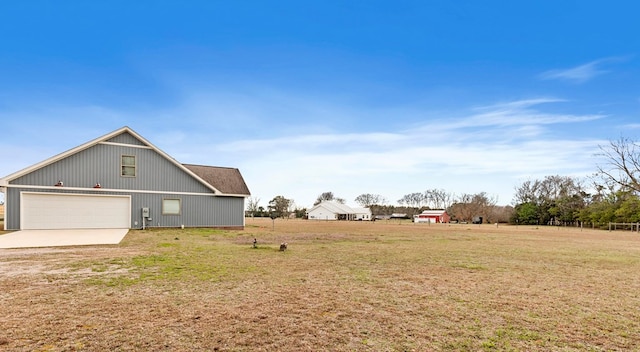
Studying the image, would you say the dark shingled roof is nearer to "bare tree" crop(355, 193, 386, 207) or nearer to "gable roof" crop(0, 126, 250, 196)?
"gable roof" crop(0, 126, 250, 196)

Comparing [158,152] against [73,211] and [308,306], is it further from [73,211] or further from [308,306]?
[308,306]

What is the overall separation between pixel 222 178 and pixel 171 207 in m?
4.49

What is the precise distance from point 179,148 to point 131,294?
25232 millimetres

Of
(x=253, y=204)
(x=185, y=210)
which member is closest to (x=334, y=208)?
(x=253, y=204)

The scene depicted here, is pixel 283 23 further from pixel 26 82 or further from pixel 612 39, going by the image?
pixel 612 39

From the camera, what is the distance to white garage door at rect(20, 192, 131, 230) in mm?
18656

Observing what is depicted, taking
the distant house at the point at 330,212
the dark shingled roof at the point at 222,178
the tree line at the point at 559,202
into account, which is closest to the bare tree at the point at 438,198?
the tree line at the point at 559,202

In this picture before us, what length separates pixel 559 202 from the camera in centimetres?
5934

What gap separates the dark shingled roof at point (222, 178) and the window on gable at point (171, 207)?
2.91m

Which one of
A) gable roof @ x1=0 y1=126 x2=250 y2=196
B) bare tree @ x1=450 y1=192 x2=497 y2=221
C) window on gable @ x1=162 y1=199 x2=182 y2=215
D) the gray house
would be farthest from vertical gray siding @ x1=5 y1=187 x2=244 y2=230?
bare tree @ x1=450 y1=192 x2=497 y2=221

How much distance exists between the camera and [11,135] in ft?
70.6

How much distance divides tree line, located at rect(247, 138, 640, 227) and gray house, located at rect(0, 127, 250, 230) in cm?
666

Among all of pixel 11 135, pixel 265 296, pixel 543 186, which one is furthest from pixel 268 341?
pixel 543 186

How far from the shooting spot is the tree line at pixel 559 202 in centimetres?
3612
